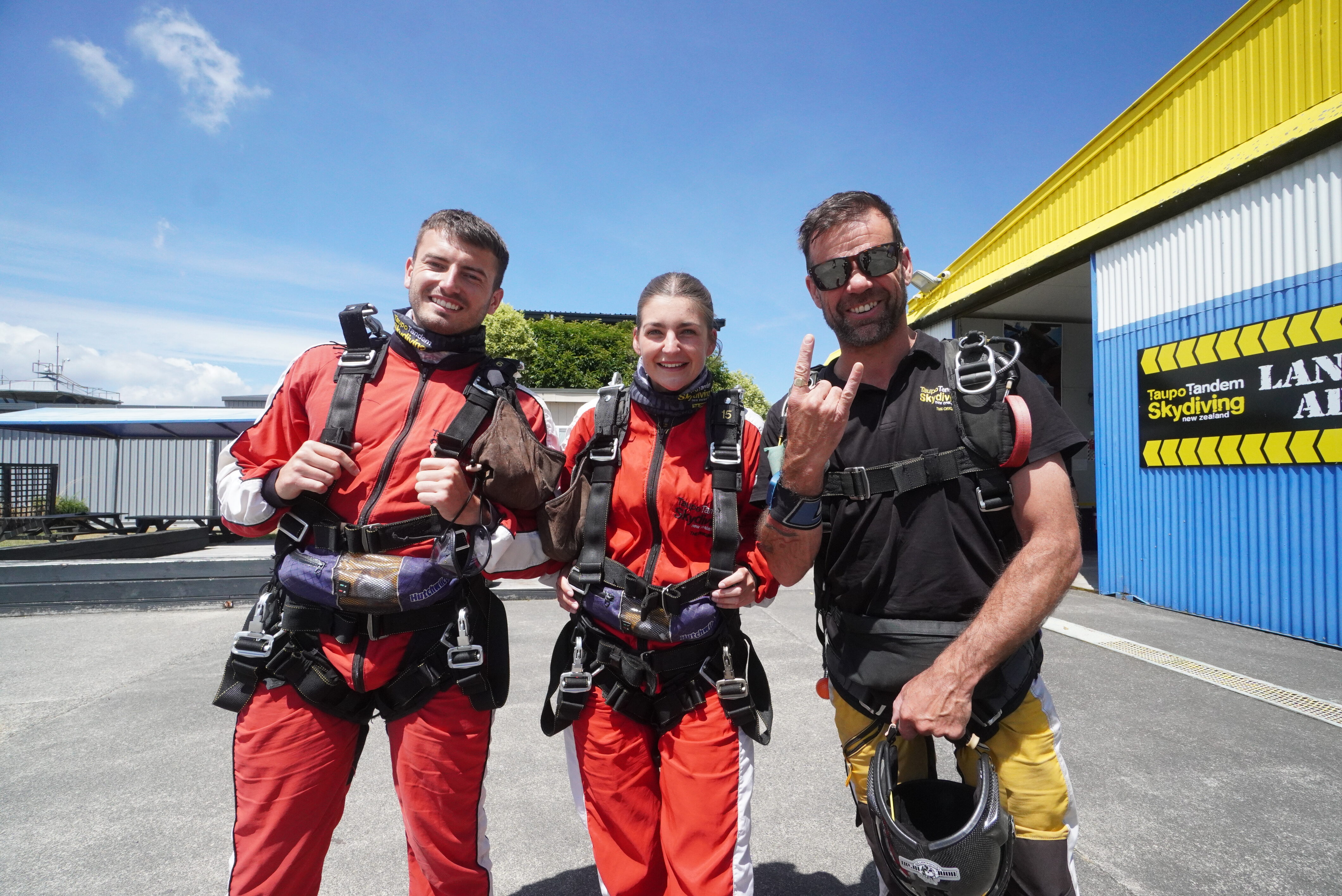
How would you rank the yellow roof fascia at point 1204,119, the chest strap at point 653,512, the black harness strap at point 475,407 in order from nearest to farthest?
the black harness strap at point 475,407, the chest strap at point 653,512, the yellow roof fascia at point 1204,119

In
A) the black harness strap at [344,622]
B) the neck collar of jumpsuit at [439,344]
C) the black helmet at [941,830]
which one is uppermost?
the neck collar of jumpsuit at [439,344]

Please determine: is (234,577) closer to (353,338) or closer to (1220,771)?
(353,338)

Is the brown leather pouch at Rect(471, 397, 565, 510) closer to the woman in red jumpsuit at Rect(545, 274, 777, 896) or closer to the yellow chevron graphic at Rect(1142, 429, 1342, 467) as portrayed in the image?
the woman in red jumpsuit at Rect(545, 274, 777, 896)

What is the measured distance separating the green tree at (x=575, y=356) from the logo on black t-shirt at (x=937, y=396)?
3810 cm

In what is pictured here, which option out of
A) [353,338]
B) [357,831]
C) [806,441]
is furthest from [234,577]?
[806,441]

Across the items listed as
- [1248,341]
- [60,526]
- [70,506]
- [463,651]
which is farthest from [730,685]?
[70,506]

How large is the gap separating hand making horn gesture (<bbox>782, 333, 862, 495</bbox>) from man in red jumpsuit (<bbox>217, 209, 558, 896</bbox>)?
0.99m

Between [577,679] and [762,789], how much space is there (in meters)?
2.07

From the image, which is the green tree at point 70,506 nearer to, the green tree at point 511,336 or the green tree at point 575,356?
the green tree at point 511,336

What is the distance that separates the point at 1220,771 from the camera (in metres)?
3.69

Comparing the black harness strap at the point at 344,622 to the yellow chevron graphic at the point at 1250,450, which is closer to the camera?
the black harness strap at the point at 344,622

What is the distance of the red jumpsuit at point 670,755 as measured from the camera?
2.01m

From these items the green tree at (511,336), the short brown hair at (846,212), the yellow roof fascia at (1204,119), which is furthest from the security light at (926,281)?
the green tree at (511,336)

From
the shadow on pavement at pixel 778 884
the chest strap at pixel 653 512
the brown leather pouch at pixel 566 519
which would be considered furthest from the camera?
the shadow on pavement at pixel 778 884
